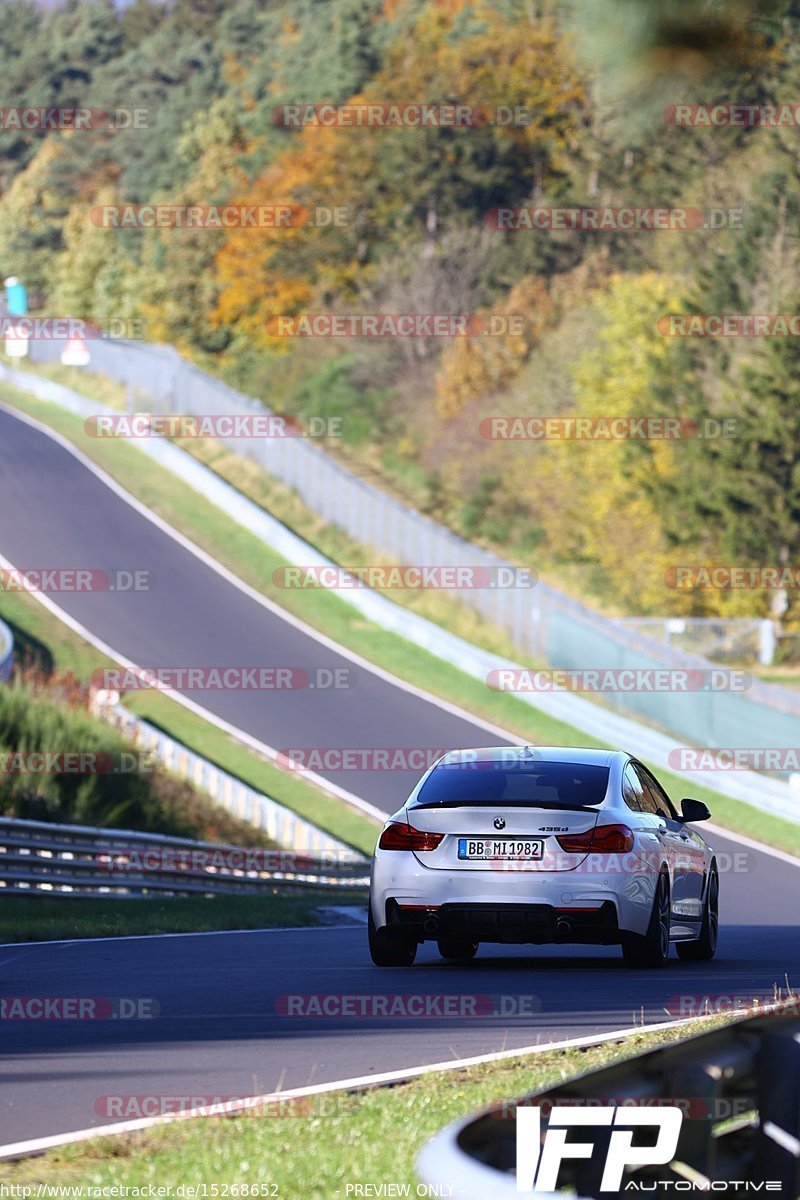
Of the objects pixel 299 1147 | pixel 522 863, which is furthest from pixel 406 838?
pixel 299 1147

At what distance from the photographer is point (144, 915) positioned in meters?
19.7

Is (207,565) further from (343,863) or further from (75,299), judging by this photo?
(75,299)

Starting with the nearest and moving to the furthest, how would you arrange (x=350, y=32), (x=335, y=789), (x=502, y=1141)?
(x=502, y=1141) → (x=335, y=789) → (x=350, y=32)

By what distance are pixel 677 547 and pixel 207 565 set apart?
22.4 metres

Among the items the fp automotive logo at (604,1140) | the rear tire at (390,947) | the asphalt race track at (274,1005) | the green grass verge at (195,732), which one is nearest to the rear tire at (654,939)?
the asphalt race track at (274,1005)

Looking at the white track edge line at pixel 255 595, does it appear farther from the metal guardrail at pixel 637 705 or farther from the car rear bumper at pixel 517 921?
the car rear bumper at pixel 517 921

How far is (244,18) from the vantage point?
4998 inches

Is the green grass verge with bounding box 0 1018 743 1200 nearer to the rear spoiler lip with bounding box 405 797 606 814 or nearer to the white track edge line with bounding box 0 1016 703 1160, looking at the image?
the white track edge line with bounding box 0 1016 703 1160

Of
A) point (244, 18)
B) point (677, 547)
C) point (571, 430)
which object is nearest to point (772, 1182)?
point (677, 547)

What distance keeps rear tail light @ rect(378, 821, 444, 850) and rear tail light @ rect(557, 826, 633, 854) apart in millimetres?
822

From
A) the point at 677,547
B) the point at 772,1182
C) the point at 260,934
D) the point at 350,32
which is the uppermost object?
the point at 350,32

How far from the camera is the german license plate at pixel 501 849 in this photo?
12.2 m

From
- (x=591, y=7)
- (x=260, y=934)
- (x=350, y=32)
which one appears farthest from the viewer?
(x=350, y=32)

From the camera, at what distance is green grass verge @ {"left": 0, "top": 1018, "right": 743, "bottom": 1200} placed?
5859mm
